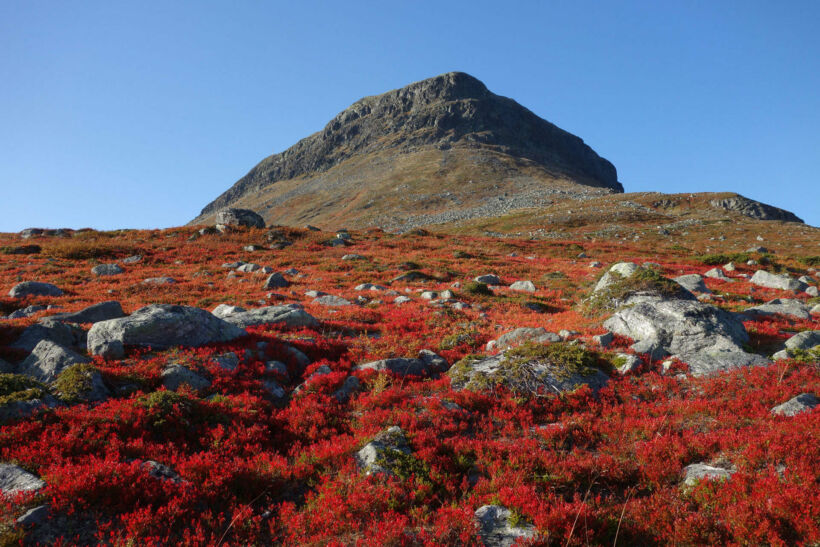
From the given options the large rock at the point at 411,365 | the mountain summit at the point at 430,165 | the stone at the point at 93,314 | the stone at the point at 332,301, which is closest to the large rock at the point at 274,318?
the stone at the point at 332,301

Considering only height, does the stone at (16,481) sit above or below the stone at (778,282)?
below

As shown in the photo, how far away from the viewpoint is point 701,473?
590 cm

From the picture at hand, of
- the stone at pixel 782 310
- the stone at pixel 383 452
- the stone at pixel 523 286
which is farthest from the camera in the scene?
the stone at pixel 523 286

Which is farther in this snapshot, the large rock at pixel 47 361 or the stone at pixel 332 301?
the stone at pixel 332 301

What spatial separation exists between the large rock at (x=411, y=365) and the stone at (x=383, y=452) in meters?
3.14

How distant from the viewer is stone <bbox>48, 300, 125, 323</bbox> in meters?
13.2

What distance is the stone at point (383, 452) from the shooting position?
620 cm

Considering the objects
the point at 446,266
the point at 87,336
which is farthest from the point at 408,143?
the point at 87,336

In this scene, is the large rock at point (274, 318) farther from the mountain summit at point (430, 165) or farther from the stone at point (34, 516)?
the mountain summit at point (430, 165)

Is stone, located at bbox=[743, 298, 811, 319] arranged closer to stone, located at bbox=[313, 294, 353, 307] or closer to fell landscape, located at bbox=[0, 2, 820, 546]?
fell landscape, located at bbox=[0, 2, 820, 546]

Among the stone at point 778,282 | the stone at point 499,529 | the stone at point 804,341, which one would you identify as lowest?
the stone at point 499,529

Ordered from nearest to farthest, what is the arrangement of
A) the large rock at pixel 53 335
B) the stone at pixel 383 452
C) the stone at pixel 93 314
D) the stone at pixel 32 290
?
the stone at pixel 383 452, the large rock at pixel 53 335, the stone at pixel 93 314, the stone at pixel 32 290

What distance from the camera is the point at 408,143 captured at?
16975 centimetres

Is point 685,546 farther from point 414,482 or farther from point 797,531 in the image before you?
point 414,482
